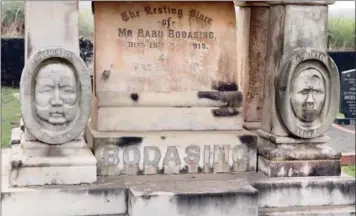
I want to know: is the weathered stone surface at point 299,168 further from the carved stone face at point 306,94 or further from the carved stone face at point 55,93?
the carved stone face at point 55,93

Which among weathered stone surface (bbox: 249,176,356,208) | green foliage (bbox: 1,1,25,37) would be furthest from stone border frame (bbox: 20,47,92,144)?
green foliage (bbox: 1,1,25,37)

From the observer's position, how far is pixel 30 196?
5027mm

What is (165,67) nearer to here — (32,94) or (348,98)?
(32,94)

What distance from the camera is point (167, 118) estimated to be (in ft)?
19.0

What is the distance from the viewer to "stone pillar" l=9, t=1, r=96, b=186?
5148mm

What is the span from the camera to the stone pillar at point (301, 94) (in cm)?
562

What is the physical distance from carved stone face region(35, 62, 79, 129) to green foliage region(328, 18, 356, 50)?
14049mm

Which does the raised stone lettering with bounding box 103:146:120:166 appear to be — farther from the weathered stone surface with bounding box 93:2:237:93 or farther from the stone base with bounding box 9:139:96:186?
the weathered stone surface with bounding box 93:2:237:93

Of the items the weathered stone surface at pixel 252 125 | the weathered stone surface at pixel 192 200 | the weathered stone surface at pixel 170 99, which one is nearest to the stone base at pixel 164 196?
the weathered stone surface at pixel 192 200

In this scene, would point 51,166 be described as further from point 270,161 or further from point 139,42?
point 270,161

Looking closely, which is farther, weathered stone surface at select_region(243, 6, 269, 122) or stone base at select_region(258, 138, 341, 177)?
weathered stone surface at select_region(243, 6, 269, 122)

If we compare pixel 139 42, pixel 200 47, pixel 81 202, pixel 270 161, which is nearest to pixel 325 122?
pixel 270 161

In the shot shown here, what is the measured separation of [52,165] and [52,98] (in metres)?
0.46

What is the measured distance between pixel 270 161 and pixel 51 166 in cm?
163
